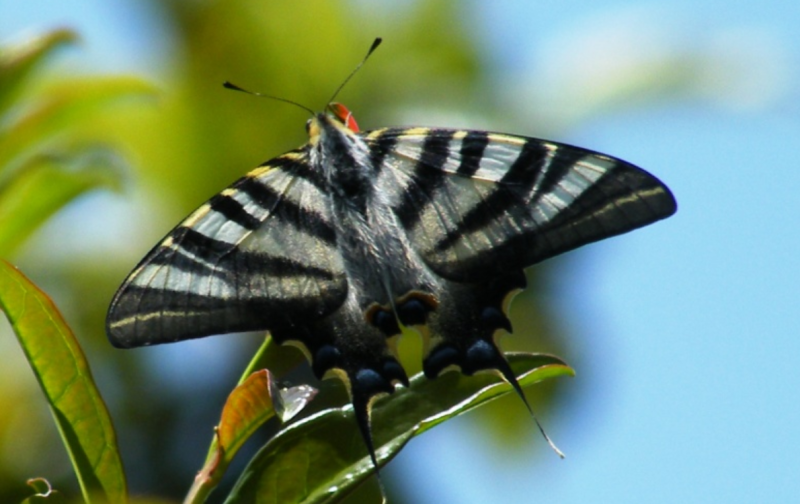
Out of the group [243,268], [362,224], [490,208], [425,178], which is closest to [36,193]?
[243,268]

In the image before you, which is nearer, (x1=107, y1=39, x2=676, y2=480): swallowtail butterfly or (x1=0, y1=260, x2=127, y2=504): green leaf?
(x1=0, y1=260, x2=127, y2=504): green leaf

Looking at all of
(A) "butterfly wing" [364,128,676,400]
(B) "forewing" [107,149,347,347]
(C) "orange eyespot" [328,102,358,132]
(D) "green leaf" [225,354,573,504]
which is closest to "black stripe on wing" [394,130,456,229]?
(A) "butterfly wing" [364,128,676,400]

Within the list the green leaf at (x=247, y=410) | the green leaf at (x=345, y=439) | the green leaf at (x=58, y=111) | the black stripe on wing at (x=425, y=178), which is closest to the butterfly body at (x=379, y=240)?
the black stripe on wing at (x=425, y=178)

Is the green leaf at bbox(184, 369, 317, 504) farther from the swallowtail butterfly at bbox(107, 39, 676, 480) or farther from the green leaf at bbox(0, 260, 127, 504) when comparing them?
the swallowtail butterfly at bbox(107, 39, 676, 480)

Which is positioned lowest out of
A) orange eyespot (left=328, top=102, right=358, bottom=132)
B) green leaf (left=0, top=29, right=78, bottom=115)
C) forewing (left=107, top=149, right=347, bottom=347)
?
forewing (left=107, top=149, right=347, bottom=347)

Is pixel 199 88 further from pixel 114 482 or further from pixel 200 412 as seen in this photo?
pixel 114 482

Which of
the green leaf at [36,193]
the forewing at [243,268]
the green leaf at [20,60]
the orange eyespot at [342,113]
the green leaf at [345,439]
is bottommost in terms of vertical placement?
the green leaf at [345,439]

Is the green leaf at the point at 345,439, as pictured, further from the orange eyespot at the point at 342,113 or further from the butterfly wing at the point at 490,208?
the orange eyespot at the point at 342,113
